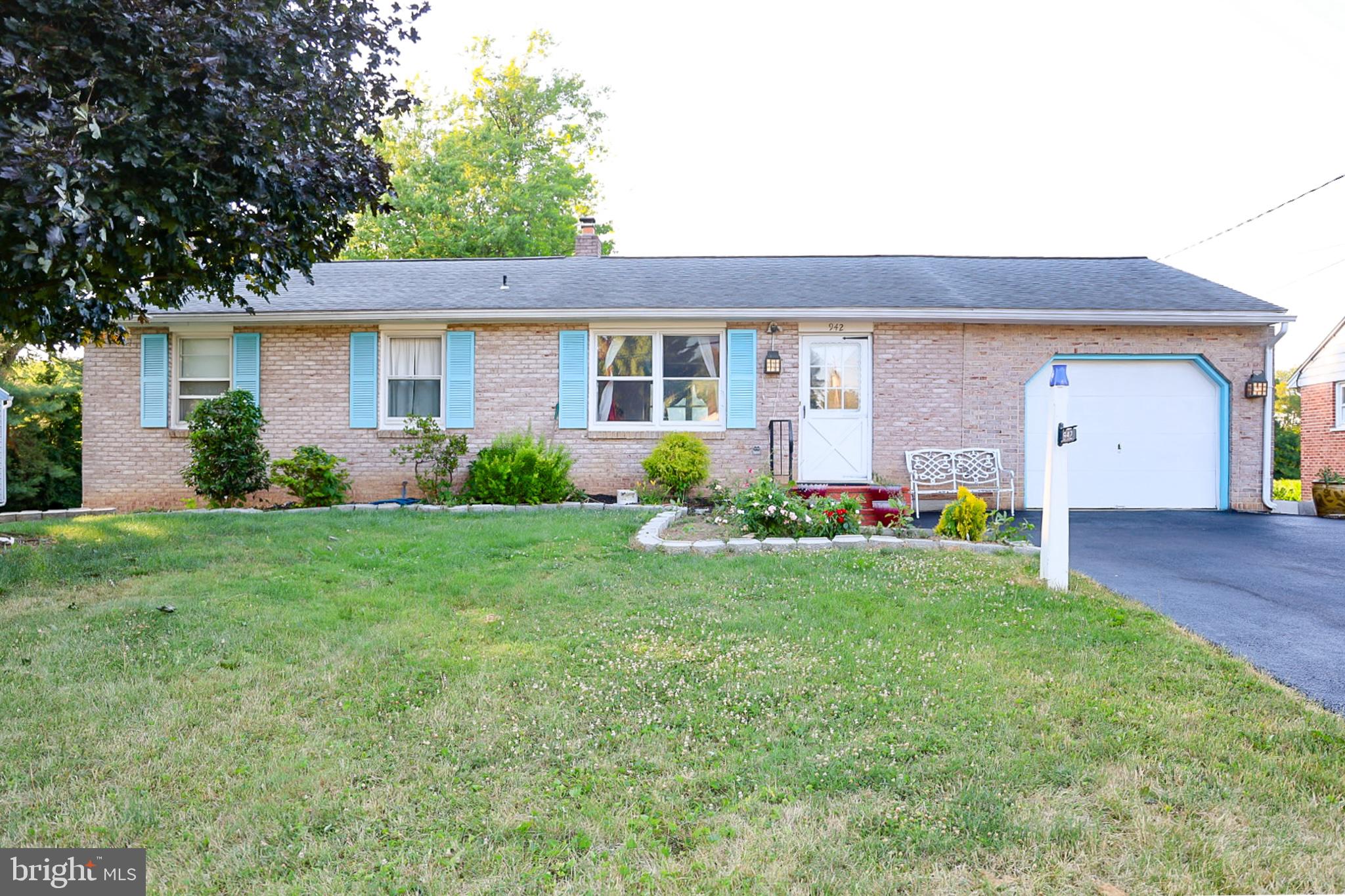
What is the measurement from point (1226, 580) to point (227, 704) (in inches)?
263

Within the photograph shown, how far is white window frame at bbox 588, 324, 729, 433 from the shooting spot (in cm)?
1082

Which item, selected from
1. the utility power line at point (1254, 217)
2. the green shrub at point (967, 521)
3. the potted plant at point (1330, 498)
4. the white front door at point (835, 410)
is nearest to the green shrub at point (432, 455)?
the white front door at point (835, 410)

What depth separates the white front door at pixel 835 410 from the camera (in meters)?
10.8

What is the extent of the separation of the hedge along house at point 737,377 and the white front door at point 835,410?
27mm

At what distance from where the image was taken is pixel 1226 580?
18.5 ft

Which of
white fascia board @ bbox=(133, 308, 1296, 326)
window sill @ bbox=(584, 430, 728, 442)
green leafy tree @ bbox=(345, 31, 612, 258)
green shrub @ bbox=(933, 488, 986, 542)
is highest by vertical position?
green leafy tree @ bbox=(345, 31, 612, 258)

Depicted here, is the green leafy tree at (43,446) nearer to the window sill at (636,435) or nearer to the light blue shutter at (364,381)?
the light blue shutter at (364,381)

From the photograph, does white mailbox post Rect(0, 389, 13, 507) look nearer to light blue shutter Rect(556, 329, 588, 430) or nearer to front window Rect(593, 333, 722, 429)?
light blue shutter Rect(556, 329, 588, 430)

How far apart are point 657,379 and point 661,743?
27.5 ft

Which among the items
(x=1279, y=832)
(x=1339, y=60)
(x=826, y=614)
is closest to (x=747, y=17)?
(x=1339, y=60)

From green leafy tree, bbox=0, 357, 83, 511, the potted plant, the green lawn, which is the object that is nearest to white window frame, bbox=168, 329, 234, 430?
green leafy tree, bbox=0, 357, 83, 511

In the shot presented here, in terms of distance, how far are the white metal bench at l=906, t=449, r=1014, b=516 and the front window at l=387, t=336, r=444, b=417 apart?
710 centimetres

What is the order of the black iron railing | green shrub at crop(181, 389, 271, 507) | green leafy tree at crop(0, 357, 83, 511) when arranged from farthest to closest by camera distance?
1. green leafy tree at crop(0, 357, 83, 511)
2. the black iron railing
3. green shrub at crop(181, 389, 271, 507)

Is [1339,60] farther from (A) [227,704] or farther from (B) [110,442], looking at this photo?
(B) [110,442]
